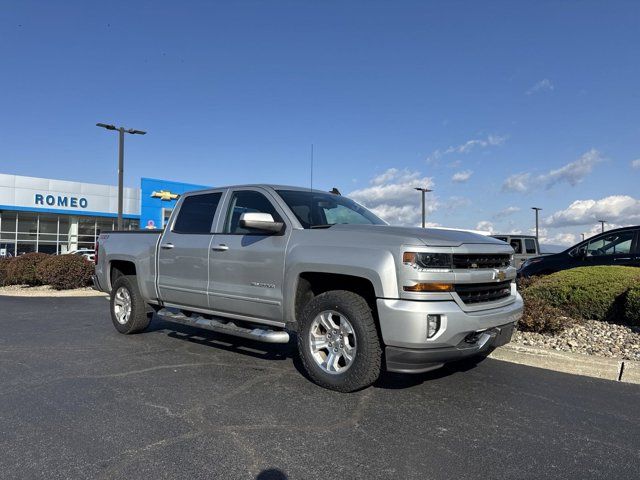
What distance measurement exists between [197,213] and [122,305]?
2091 millimetres

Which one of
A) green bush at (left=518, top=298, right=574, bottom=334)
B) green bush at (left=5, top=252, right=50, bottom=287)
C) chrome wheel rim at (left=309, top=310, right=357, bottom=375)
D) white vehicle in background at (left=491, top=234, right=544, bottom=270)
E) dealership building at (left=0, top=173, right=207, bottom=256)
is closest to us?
chrome wheel rim at (left=309, top=310, right=357, bottom=375)

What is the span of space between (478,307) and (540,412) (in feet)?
3.13

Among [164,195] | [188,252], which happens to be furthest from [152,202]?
[188,252]

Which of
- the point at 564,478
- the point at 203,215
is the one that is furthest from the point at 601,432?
the point at 203,215

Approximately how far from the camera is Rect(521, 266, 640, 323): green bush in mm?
7246

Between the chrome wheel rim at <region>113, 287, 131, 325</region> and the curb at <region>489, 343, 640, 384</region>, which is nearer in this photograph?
the curb at <region>489, 343, 640, 384</region>

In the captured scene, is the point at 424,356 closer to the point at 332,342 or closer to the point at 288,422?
the point at 332,342

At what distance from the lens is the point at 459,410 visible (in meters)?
3.99

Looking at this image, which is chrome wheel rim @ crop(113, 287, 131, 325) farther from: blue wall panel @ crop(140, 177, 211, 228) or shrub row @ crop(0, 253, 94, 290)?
blue wall panel @ crop(140, 177, 211, 228)

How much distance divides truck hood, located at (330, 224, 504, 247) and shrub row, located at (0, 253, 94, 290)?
1175 cm

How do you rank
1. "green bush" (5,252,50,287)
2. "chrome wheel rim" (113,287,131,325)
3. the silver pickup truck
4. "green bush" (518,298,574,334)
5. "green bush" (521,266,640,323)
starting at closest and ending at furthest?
the silver pickup truck, "green bush" (518,298,574,334), "chrome wheel rim" (113,287,131,325), "green bush" (521,266,640,323), "green bush" (5,252,50,287)

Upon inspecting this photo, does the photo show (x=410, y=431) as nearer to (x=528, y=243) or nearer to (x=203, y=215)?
(x=203, y=215)

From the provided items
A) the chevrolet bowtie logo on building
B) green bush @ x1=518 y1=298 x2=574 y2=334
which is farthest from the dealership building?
green bush @ x1=518 y1=298 x2=574 y2=334

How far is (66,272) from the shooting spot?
1397 cm
